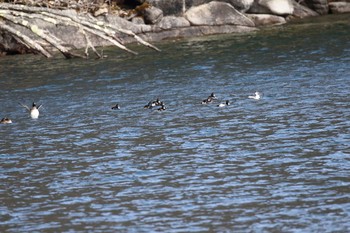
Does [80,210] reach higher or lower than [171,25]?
lower

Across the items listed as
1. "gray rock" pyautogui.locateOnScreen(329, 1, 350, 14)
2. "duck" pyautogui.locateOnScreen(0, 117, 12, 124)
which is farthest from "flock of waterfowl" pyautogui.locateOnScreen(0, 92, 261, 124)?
"gray rock" pyautogui.locateOnScreen(329, 1, 350, 14)

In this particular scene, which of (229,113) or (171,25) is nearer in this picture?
(229,113)

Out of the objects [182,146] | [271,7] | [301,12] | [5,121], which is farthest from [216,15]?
[182,146]

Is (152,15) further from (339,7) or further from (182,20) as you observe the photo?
(339,7)

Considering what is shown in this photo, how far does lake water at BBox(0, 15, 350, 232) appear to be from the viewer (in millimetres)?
17719

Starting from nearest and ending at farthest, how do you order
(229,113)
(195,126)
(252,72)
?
(195,126) → (229,113) → (252,72)

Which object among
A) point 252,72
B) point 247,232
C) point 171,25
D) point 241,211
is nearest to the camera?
point 247,232

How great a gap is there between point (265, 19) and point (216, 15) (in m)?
4.06

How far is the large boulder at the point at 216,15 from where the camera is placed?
57500 millimetres

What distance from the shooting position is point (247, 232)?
16156 millimetres

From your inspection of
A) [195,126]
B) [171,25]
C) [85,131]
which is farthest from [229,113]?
[171,25]

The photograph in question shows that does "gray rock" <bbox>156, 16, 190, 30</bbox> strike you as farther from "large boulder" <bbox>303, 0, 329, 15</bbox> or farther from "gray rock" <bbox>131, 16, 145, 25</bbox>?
"large boulder" <bbox>303, 0, 329, 15</bbox>

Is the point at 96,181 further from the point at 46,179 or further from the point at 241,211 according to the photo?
the point at 241,211

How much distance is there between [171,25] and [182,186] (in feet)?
122
